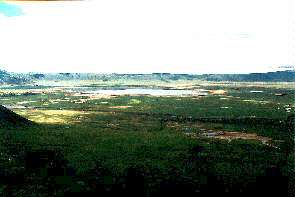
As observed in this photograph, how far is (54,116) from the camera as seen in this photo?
7000 cm

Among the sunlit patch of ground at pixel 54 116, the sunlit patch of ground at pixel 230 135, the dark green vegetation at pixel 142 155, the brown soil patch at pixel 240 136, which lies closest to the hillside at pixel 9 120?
the dark green vegetation at pixel 142 155

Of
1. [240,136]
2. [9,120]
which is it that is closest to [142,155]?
[240,136]

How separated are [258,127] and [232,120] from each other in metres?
7.21

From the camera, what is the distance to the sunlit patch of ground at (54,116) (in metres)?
64.2

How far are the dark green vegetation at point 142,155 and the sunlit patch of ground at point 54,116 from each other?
0.15 m

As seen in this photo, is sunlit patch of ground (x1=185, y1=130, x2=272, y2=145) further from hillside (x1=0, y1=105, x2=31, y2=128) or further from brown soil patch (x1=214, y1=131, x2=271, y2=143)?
hillside (x1=0, y1=105, x2=31, y2=128)

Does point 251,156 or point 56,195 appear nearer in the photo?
point 56,195

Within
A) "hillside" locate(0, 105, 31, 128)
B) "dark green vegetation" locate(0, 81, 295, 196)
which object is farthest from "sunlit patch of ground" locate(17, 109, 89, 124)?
"hillside" locate(0, 105, 31, 128)

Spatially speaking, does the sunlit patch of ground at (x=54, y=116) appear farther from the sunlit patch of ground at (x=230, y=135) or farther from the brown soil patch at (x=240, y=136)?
the brown soil patch at (x=240, y=136)

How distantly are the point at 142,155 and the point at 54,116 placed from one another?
111ft

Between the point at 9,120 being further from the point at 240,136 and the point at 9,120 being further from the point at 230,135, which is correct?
the point at 240,136

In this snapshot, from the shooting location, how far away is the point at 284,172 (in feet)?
110

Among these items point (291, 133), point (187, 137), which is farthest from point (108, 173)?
point (291, 133)

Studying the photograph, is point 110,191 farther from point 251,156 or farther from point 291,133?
point 291,133
